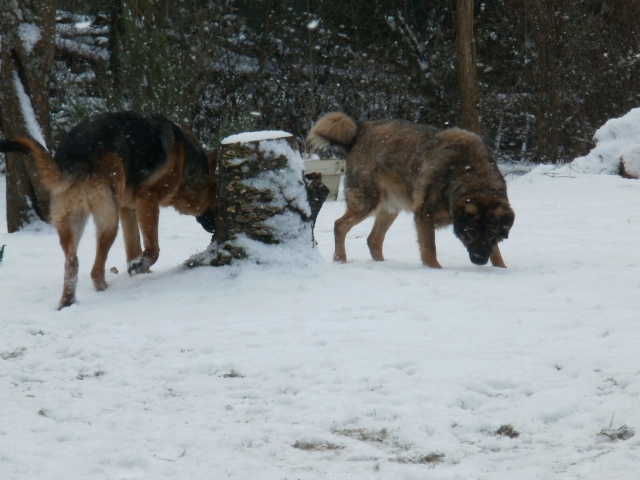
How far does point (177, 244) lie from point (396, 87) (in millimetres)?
9700

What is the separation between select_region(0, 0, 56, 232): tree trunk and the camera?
9695 mm

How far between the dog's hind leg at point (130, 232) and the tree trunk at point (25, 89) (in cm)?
282

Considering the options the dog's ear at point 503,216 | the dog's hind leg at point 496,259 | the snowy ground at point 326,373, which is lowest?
the snowy ground at point 326,373

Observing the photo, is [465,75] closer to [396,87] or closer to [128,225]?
[396,87]

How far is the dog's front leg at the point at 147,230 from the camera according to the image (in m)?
6.89

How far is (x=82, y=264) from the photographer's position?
8242 mm

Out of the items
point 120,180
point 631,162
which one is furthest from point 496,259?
point 631,162

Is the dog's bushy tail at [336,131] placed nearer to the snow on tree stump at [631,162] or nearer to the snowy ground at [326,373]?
the snowy ground at [326,373]

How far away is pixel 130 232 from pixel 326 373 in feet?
11.8

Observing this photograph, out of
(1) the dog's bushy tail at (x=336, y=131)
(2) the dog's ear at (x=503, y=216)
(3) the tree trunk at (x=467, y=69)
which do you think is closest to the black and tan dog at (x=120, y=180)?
(1) the dog's bushy tail at (x=336, y=131)

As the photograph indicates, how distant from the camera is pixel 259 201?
21.5ft

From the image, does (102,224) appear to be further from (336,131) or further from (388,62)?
(388,62)

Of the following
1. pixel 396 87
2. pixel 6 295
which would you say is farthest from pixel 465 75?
pixel 6 295

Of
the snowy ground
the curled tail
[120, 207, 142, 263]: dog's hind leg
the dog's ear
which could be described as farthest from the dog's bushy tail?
the curled tail
